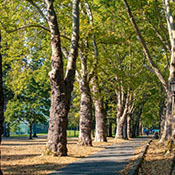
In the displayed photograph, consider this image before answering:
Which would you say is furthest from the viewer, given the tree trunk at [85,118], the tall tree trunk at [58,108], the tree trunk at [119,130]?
the tree trunk at [119,130]

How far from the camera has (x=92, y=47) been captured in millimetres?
24156

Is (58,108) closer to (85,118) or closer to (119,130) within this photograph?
(85,118)

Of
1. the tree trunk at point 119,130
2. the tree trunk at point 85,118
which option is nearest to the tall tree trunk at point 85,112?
the tree trunk at point 85,118

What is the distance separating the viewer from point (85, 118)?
2248 cm

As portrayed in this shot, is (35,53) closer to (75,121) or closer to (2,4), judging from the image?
(2,4)

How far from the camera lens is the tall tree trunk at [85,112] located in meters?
21.9

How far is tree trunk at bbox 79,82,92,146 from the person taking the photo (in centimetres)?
2184

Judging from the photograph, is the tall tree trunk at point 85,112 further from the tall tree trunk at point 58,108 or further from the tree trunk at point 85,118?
the tall tree trunk at point 58,108

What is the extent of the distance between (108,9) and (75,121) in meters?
39.4

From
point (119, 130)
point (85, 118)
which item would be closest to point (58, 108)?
point (85, 118)

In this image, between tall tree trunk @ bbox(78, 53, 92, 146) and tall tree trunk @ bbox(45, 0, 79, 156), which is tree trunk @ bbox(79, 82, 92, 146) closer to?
tall tree trunk @ bbox(78, 53, 92, 146)

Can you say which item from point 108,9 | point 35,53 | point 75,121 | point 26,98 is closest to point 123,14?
point 108,9

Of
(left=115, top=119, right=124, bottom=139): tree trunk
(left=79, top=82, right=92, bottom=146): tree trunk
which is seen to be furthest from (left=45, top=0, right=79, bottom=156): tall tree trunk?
(left=115, top=119, right=124, bottom=139): tree trunk

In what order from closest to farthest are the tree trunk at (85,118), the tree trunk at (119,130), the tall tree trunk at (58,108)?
the tall tree trunk at (58,108) → the tree trunk at (85,118) → the tree trunk at (119,130)
